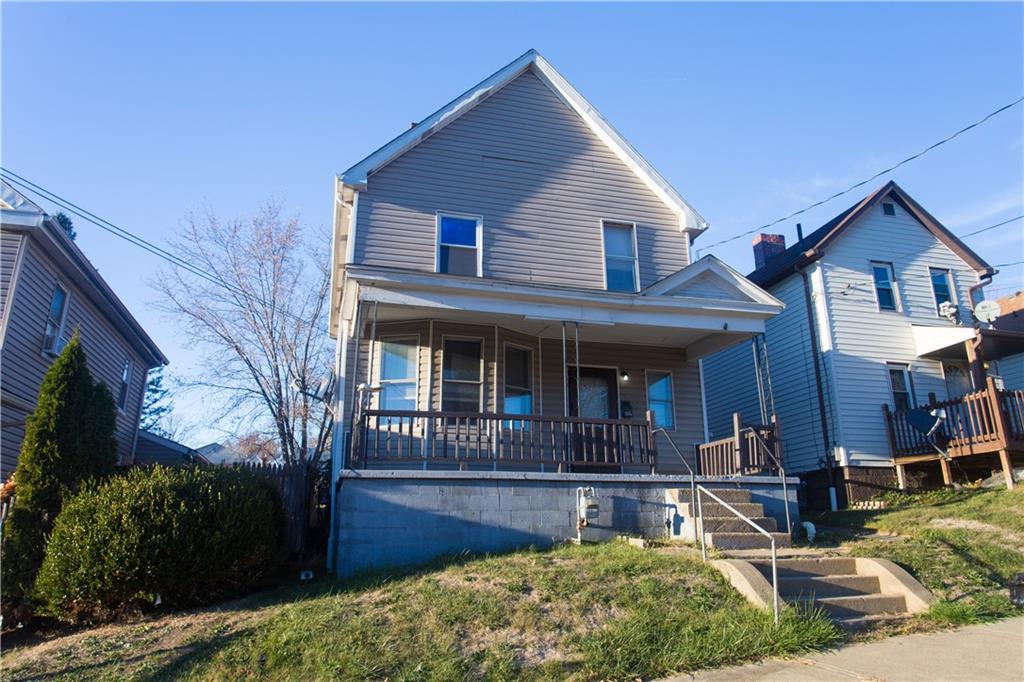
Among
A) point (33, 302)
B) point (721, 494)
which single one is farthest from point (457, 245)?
point (33, 302)

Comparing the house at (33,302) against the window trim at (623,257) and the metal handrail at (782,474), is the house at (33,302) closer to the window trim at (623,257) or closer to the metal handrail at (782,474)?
the window trim at (623,257)

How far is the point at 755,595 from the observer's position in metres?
6.73

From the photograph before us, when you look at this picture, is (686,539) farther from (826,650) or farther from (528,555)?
(826,650)

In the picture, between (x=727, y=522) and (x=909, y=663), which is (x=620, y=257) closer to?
(x=727, y=522)

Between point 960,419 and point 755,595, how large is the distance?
1065cm

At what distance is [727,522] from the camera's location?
9.31 metres

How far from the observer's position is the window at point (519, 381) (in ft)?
41.8

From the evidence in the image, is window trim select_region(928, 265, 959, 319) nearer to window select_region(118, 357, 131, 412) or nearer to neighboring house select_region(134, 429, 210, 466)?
neighboring house select_region(134, 429, 210, 466)

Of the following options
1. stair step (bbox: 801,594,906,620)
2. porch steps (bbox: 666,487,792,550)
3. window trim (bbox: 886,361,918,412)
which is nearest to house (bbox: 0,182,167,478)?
porch steps (bbox: 666,487,792,550)

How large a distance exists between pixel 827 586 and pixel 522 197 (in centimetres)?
876

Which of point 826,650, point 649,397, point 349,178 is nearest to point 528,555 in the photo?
point 826,650

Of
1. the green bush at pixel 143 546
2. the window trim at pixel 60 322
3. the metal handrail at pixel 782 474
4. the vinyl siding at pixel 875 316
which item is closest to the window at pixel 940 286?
the vinyl siding at pixel 875 316

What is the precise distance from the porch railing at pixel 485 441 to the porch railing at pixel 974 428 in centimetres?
720

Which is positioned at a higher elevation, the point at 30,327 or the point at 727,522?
the point at 30,327
